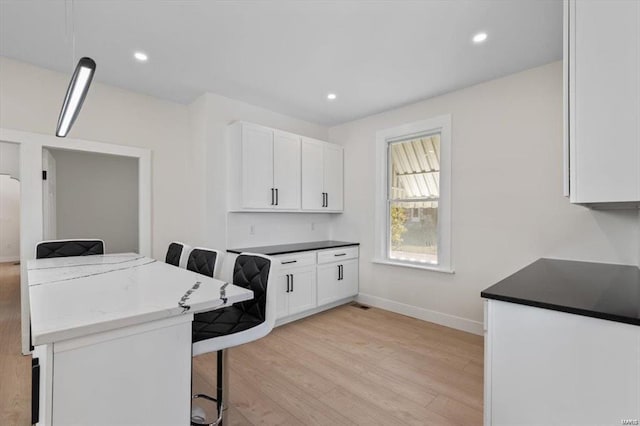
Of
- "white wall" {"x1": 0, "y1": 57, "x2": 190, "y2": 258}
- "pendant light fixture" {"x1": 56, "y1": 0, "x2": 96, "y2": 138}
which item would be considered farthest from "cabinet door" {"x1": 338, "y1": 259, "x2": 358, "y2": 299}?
"pendant light fixture" {"x1": 56, "y1": 0, "x2": 96, "y2": 138}

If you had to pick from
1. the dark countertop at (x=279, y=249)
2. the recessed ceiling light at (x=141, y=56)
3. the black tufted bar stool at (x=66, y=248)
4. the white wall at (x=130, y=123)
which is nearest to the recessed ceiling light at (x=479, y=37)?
the dark countertop at (x=279, y=249)

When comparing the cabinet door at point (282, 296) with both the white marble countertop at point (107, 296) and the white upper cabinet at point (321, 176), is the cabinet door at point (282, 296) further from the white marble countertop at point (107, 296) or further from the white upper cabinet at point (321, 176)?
the white marble countertop at point (107, 296)

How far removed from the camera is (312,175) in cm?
417

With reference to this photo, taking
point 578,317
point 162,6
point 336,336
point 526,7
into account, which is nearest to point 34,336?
point 578,317

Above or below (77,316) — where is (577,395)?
below

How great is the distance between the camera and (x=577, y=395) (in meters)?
1.18

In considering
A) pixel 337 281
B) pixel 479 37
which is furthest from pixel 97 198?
pixel 479 37

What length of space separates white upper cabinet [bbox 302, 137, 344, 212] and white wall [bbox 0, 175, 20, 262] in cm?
594

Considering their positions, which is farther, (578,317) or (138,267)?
(138,267)

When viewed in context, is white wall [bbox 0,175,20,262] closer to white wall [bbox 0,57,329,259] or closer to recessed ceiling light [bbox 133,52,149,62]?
white wall [bbox 0,57,329,259]

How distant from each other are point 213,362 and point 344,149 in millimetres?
3300

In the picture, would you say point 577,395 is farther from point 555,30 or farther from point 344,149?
point 344,149

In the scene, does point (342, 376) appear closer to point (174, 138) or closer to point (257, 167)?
point (257, 167)

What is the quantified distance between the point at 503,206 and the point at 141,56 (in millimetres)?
3739
